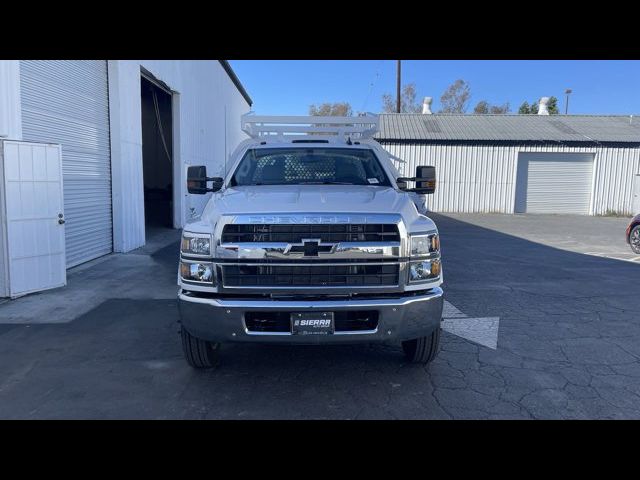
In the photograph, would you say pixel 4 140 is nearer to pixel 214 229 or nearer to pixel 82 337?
pixel 82 337

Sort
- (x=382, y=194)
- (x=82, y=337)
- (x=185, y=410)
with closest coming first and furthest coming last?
(x=185, y=410) < (x=382, y=194) < (x=82, y=337)

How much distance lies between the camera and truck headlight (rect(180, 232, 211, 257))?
374cm

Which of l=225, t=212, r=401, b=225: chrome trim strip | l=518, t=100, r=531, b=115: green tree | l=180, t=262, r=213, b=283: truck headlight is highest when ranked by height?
l=518, t=100, r=531, b=115: green tree

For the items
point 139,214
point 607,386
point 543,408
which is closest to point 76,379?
point 543,408

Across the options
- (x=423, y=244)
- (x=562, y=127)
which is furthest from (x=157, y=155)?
(x=562, y=127)

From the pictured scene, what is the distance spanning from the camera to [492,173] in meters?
24.2

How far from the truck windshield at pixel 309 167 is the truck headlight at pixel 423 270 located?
4.62ft

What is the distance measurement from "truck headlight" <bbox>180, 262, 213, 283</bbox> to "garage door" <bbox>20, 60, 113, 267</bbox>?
5383mm

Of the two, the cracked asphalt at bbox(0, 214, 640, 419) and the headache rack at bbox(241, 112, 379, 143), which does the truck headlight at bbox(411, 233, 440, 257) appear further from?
the headache rack at bbox(241, 112, 379, 143)

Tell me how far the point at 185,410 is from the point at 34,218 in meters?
4.98

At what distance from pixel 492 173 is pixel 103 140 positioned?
1912 centimetres

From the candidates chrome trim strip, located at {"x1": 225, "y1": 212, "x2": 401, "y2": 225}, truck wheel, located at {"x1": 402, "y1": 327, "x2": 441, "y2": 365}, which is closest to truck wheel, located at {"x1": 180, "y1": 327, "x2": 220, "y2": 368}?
chrome trim strip, located at {"x1": 225, "y1": 212, "x2": 401, "y2": 225}

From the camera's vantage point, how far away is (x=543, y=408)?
365 centimetres

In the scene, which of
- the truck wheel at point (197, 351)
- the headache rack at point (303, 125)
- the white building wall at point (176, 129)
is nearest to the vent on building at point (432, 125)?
the white building wall at point (176, 129)
